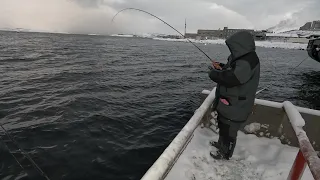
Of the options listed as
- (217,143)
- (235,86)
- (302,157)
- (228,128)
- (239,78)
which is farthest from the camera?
(217,143)

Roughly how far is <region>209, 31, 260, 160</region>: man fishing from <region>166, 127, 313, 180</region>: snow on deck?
11.3 inches

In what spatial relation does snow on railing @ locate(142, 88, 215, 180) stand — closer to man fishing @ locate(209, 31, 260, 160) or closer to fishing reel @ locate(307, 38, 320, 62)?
man fishing @ locate(209, 31, 260, 160)

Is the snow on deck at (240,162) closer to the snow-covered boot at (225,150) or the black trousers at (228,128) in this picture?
the snow-covered boot at (225,150)

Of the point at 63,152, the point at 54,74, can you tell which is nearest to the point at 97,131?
the point at 63,152

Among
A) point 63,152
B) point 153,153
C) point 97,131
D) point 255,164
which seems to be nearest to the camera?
point 255,164

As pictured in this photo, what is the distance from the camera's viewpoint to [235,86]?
151 inches

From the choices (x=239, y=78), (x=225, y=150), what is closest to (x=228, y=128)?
(x=225, y=150)

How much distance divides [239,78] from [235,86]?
25 cm

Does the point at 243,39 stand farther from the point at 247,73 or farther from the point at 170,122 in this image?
the point at 170,122

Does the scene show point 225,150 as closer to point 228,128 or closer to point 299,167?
point 228,128

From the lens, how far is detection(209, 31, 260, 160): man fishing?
3.63 m

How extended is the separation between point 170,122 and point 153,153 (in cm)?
258

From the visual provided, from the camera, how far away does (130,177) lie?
224 inches

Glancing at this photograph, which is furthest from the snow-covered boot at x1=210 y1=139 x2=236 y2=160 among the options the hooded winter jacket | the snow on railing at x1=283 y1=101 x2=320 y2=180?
the snow on railing at x1=283 y1=101 x2=320 y2=180
